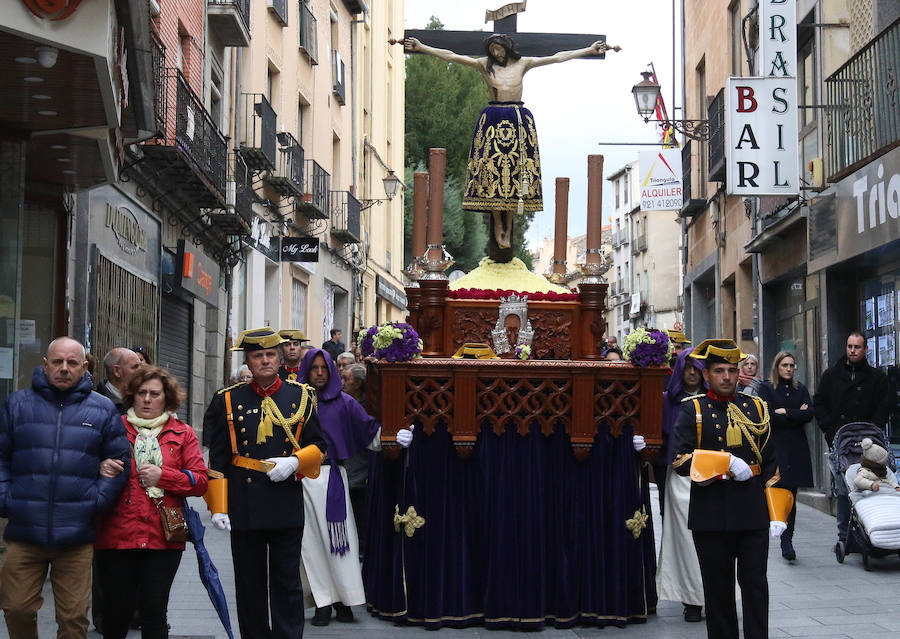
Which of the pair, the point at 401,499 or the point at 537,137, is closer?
the point at 401,499

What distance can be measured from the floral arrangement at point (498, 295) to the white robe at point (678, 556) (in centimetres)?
150

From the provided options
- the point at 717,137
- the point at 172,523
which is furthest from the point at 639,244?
the point at 172,523

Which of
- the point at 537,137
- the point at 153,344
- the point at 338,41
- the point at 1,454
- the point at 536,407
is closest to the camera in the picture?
the point at 1,454

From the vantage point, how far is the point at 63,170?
495 inches

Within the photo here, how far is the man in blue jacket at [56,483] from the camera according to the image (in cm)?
638

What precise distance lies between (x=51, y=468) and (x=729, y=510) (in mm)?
3568

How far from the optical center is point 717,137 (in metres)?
21.3

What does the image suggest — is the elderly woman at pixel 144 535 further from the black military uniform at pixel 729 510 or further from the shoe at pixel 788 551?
the shoe at pixel 788 551

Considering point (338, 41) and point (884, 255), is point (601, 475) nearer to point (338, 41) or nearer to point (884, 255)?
point (884, 255)

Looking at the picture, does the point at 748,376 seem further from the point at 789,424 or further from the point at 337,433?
the point at 337,433

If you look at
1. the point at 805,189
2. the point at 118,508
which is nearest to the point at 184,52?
the point at 805,189

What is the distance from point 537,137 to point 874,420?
4807 millimetres

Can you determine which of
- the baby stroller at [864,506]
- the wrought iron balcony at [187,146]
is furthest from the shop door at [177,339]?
the baby stroller at [864,506]

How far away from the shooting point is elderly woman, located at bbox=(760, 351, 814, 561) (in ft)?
39.2
